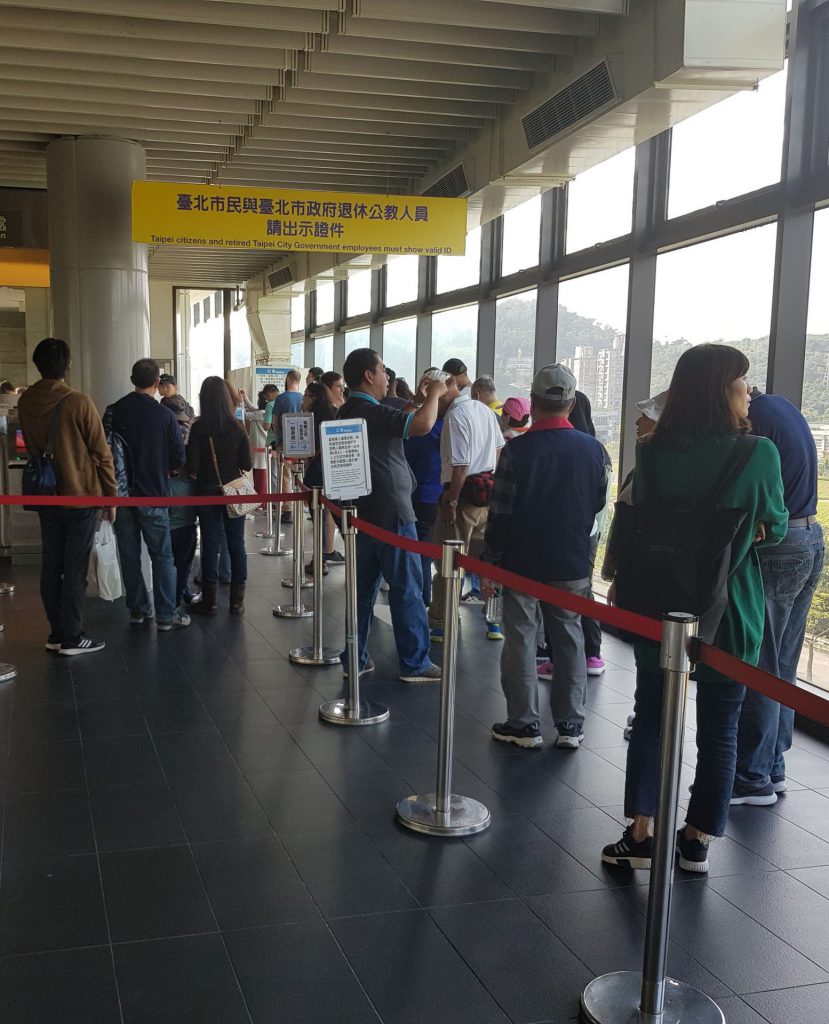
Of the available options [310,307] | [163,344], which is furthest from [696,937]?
[163,344]

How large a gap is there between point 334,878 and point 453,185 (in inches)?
265

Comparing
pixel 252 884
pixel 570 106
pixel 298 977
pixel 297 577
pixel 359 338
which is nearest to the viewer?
pixel 298 977

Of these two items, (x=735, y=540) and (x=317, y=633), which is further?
(x=317, y=633)

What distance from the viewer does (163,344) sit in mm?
20625

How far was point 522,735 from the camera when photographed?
4.29 metres

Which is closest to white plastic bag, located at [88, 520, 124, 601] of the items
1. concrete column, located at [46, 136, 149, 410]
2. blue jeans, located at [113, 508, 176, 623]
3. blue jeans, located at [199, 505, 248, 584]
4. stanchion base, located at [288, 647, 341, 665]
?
blue jeans, located at [113, 508, 176, 623]

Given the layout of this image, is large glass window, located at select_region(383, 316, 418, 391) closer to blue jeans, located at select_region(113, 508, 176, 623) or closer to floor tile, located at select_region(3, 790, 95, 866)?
blue jeans, located at select_region(113, 508, 176, 623)

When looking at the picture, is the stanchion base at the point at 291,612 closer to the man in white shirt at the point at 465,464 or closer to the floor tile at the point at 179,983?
the man in white shirt at the point at 465,464

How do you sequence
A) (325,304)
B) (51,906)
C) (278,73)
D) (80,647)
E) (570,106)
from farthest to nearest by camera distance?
(325,304) → (278,73) → (570,106) → (80,647) → (51,906)

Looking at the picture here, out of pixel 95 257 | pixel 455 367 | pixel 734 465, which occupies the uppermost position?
pixel 95 257

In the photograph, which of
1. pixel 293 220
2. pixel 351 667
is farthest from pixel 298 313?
pixel 351 667

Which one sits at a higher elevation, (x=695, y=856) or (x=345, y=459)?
(x=345, y=459)

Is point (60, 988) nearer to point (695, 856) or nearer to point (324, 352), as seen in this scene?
point (695, 856)

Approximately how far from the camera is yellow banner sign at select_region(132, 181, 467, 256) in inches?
294
